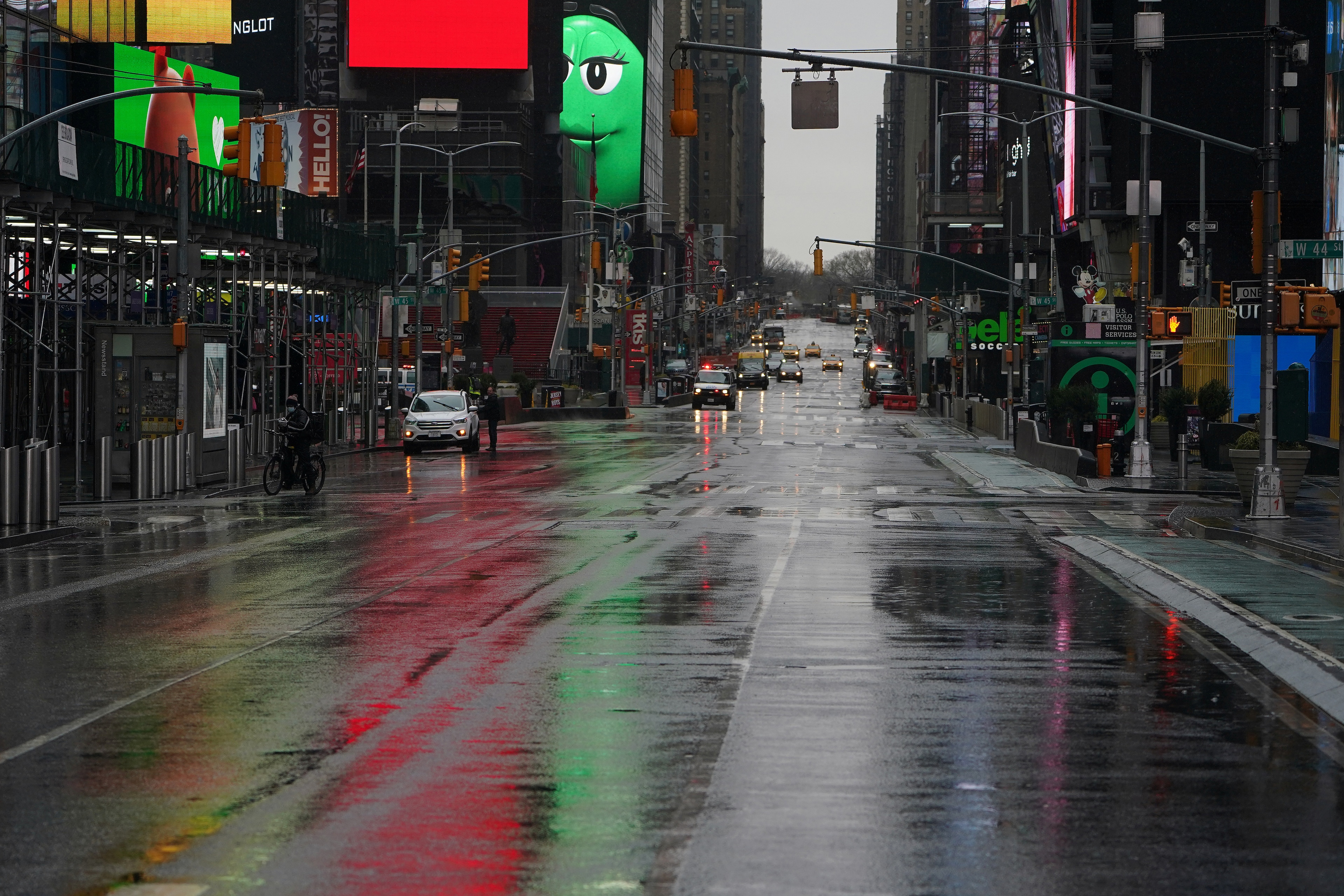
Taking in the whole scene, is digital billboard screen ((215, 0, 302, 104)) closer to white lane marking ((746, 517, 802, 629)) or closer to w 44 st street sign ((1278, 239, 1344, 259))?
white lane marking ((746, 517, 802, 629))

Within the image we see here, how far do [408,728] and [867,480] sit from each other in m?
27.5

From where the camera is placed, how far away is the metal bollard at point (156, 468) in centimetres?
3089

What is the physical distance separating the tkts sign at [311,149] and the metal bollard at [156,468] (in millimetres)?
39250

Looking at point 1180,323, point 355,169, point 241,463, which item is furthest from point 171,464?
point 355,169

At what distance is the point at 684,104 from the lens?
23.4 metres

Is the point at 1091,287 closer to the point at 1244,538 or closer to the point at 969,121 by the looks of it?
the point at 1244,538

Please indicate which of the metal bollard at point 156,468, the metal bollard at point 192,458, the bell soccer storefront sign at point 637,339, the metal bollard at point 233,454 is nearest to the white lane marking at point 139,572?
the metal bollard at point 156,468

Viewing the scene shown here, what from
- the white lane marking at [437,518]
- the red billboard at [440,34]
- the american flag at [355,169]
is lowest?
the white lane marking at [437,518]

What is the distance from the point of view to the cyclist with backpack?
3216cm

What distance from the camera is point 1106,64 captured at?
70.9 meters

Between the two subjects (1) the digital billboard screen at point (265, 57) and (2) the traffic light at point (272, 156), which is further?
(1) the digital billboard screen at point (265, 57)

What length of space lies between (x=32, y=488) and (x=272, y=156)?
745 cm

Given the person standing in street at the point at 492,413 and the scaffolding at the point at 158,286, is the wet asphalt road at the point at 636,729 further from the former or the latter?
the person standing in street at the point at 492,413

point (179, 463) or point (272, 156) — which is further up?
point (272, 156)
